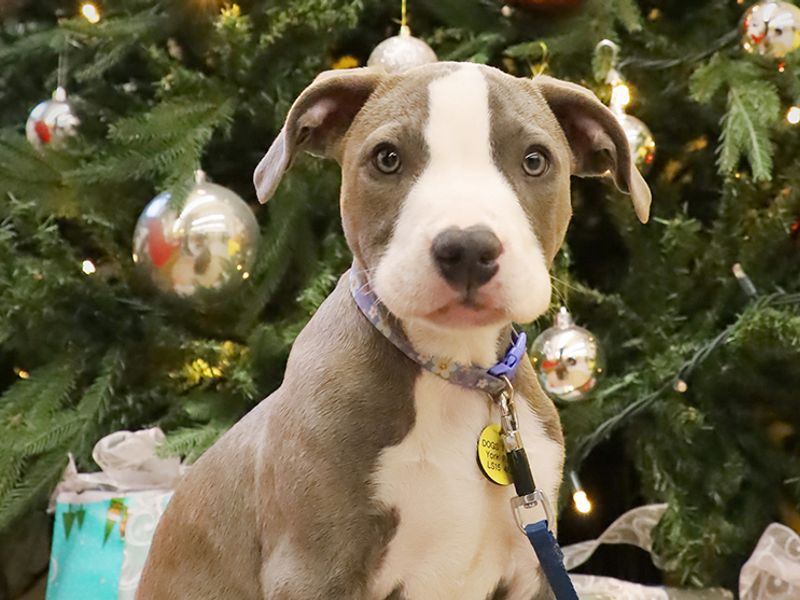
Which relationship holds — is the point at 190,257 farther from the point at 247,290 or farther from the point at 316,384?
the point at 316,384

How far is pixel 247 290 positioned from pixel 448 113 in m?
0.96

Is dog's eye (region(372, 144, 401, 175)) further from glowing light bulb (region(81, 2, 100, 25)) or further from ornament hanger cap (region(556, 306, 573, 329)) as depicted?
glowing light bulb (region(81, 2, 100, 25))

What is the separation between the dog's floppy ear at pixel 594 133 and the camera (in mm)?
1138

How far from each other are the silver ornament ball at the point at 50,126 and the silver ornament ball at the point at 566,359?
3.53 feet

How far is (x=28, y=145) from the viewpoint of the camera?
6.13ft

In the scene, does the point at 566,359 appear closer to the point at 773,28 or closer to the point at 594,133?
the point at 594,133

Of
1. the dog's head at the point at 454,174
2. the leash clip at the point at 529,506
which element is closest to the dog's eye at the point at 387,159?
the dog's head at the point at 454,174

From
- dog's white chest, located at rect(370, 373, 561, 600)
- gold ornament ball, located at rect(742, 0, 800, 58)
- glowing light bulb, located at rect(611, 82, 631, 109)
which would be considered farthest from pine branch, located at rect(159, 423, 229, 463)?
gold ornament ball, located at rect(742, 0, 800, 58)

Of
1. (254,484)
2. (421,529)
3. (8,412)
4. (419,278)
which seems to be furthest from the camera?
(8,412)

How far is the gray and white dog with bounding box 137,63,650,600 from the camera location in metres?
0.94

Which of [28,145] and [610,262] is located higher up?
[28,145]

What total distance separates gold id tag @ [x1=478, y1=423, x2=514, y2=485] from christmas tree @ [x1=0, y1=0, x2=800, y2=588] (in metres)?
0.75

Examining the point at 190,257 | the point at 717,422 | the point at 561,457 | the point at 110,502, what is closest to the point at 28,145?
the point at 190,257

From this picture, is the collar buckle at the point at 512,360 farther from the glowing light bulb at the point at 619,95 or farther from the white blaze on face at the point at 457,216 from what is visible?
the glowing light bulb at the point at 619,95
